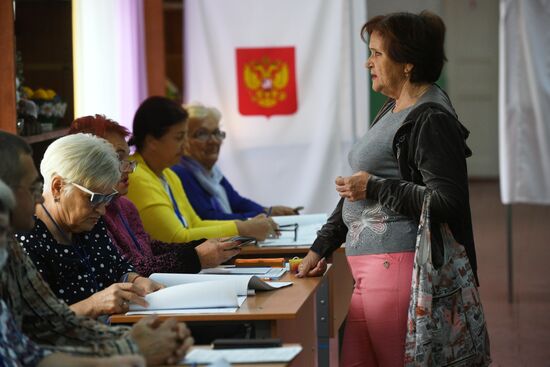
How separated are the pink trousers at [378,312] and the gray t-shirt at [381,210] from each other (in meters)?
0.03

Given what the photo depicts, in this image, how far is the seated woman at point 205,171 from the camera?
5.17 meters

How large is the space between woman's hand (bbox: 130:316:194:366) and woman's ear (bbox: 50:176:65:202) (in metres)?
0.74

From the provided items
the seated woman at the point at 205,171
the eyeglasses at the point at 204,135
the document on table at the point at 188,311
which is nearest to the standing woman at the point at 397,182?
the document on table at the point at 188,311

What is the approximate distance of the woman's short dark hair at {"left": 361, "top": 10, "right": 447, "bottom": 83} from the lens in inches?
123

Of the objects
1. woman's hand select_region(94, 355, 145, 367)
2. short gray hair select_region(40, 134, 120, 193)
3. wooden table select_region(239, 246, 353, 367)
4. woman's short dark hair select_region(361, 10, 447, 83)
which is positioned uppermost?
woman's short dark hair select_region(361, 10, 447, 83)

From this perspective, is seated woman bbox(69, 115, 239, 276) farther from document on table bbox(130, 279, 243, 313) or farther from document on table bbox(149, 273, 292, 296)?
document on table bbox(130, 279, 243, 313)

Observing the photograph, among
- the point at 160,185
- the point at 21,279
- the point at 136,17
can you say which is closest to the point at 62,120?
the point at 160,185

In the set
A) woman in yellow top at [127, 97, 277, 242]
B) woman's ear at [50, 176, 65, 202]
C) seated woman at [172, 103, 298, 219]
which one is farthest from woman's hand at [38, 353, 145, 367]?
seated woman at [172, 103, 298, 219]

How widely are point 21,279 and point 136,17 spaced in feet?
13.7

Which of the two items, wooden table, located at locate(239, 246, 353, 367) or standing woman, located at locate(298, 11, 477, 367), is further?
wooden table, located at locate(239, 246, 353, 367)

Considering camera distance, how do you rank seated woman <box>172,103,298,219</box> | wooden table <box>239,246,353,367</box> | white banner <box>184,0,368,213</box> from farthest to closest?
1. white banner <box>184,0,368,213</box>
2. seated woman <box>172,103,298,219</box>
3. wooden table <box>239,246,353,367</box>

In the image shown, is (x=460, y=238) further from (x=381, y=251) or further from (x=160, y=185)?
(x=160, y=185)

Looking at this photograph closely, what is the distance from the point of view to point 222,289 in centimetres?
292

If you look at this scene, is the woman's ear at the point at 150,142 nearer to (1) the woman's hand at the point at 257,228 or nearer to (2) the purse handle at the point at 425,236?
(1) the woman's hand at the point at 257,228
